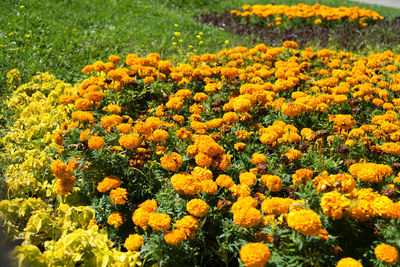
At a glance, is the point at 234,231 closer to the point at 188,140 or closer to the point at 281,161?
the point at 281,161

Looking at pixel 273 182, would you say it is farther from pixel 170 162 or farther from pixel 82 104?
pixel 82 104

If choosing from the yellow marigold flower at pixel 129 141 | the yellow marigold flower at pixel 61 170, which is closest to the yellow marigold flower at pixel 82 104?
the yellow marigold flower at pixel 129 141

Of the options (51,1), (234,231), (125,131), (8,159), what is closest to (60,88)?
(8,159)

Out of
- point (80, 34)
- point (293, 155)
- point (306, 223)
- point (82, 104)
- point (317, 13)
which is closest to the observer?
point (306, 223)

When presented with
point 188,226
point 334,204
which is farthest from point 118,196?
point 334,204

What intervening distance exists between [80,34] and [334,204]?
6162mm

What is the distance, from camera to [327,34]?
8.57 meters

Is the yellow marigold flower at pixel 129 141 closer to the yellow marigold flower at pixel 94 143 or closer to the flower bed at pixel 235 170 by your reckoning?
the flower bed at pixel 235 170

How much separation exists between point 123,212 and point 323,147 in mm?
1805

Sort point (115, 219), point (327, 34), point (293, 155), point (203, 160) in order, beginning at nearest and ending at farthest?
point (115, 219), point (203, 160), point (293, 155), point (327, 34)

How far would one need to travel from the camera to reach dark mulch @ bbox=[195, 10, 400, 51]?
7.82 m

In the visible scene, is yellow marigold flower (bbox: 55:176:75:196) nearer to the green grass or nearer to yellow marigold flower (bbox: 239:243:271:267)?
yellow marigold flower (bbox: 239:243:271:267)

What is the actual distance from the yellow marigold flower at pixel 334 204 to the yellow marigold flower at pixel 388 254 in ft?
0.80

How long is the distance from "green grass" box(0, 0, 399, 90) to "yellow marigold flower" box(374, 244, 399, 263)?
465 cm
